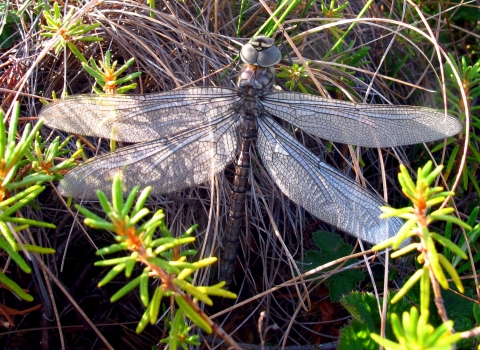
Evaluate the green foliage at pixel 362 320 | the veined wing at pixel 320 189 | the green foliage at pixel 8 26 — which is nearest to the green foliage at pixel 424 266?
the veined wing at pixel 320 189

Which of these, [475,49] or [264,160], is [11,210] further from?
[475,49]

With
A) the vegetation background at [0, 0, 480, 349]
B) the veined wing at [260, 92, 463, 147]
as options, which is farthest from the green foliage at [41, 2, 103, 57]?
the veined wing at [260, 92, 463, 147]

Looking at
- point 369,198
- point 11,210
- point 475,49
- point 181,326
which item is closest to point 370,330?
point 369,198

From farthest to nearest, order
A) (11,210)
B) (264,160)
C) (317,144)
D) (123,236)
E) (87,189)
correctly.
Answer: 1. (317,144)
2. (264,160)
3. (87,189)
4. (11,210)
5. (123,236)

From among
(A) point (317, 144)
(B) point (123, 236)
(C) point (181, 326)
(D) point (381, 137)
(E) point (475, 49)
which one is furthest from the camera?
(E) point (475, 49)

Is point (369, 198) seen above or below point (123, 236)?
below

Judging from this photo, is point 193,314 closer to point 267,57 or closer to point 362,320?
point 362,320

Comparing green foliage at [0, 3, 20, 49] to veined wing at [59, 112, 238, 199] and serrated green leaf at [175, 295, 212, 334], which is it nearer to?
veined wing at [59, 112, 238, 199]
